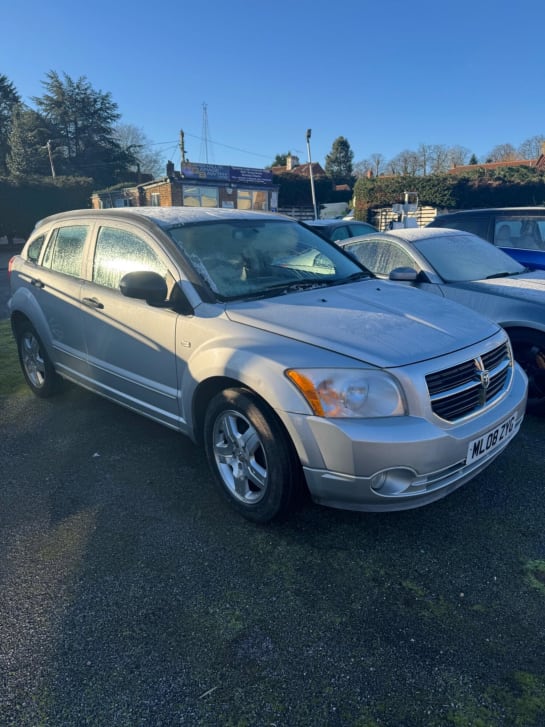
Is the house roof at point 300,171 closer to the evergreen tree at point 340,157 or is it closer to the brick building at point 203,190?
the brick building at point 203,190

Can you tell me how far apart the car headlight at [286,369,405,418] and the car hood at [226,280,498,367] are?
0.09 metres

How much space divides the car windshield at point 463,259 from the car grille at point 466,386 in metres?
2.14

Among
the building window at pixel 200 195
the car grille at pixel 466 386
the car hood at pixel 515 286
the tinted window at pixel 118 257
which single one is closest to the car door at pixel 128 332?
the tinted window at pixel 118 257

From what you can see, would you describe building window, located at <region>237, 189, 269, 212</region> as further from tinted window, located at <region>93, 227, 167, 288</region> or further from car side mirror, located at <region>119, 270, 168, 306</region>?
car side mirror, located at <region>119, 270, 168, 306</region>

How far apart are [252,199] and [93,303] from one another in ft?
108

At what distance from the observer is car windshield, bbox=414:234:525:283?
503 centimetres

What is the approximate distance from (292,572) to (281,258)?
2.14 m

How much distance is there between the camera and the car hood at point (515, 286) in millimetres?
4387

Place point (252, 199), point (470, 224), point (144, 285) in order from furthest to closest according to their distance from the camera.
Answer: point (252, 199) < point (470, 224) < point (144, 285)

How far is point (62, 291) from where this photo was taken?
167 inches

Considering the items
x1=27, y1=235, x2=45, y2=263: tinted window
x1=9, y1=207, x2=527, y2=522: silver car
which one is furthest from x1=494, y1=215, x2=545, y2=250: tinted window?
x1=27, y1=235, x2=45, y2=263: tinted window

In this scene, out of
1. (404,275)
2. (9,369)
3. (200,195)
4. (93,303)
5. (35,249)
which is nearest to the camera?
(93,303)

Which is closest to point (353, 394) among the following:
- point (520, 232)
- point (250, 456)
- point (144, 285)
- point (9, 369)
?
point (250, 456)

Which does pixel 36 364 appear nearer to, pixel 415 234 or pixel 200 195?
pixel 415 234
